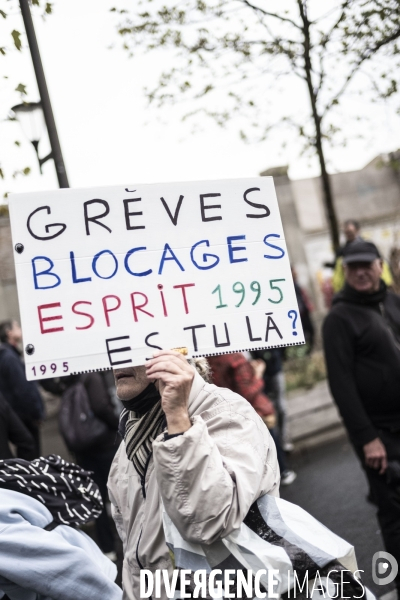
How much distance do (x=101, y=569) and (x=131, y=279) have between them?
3.17 ft

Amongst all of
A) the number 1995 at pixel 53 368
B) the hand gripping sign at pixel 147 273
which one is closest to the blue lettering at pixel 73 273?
the hand gripping sign at pixel 147 273

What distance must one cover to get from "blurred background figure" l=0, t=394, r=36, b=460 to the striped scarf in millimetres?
1857

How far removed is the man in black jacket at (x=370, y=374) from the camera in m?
3.45

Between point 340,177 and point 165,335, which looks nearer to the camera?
point 165,335

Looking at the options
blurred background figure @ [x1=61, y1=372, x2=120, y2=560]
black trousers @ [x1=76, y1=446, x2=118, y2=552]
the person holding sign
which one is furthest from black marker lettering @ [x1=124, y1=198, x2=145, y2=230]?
black trousers @ [x1=76, y1=446, x2=118, y2=552]

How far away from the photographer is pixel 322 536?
169 cm

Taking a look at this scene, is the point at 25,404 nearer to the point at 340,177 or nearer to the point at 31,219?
the point at 31,219

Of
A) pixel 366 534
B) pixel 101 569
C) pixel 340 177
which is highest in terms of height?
pixel 340 177

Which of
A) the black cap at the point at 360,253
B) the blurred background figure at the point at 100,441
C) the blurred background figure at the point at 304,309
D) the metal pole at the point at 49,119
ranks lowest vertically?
the blurred background figure at the point at 100,441

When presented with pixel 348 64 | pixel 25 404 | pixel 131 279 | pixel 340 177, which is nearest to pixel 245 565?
pixel 131 279

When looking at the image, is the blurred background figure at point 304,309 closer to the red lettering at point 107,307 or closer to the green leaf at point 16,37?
the green leaf at point 16,37

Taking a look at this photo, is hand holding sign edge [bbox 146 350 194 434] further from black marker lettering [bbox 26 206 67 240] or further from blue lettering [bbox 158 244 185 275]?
black marker lettering [bbox 26 206 67 240]

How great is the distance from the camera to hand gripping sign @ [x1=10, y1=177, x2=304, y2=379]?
1.93 metres

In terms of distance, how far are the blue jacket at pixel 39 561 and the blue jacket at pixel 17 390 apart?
351 cm
